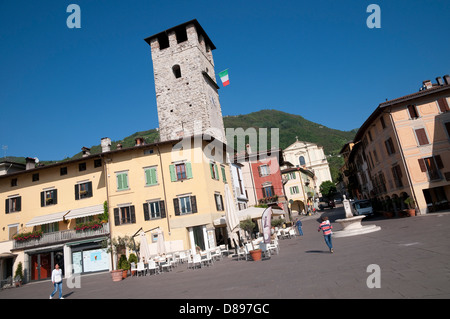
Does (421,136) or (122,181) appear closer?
(122,181)

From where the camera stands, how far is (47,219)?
77.9 feet

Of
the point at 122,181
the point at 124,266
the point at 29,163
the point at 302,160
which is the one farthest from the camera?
the point at 302,160

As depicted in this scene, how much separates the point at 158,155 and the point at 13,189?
1435 cm

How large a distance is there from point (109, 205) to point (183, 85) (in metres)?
15.3

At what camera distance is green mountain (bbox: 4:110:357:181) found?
335 feet

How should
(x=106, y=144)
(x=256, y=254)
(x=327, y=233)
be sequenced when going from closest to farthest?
(x=327, y=233)
(x=256, y=254)
(x=106, y=144)

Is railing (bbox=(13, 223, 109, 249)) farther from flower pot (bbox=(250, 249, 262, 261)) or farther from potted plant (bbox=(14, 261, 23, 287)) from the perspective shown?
flower pot (bbox=(250, 249, 262, 261))

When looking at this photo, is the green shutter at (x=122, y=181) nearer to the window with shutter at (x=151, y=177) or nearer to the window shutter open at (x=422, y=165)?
the window with shutter at (x=151, y=177)

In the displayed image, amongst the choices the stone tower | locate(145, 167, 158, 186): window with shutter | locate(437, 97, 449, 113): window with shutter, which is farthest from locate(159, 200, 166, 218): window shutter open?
locate(437, 97, 449, 113): window with shutter

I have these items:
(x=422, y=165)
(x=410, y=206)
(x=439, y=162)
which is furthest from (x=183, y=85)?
(x=439, y=162)

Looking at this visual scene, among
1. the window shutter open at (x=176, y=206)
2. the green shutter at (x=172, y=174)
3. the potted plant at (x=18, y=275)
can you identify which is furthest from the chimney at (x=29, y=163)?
the window shutter open at (x=176, y=206)

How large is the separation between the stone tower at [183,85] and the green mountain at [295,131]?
63.8 meters

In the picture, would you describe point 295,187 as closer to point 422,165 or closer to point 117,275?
point 422,165

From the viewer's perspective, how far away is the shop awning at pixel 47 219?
76.9 feet
